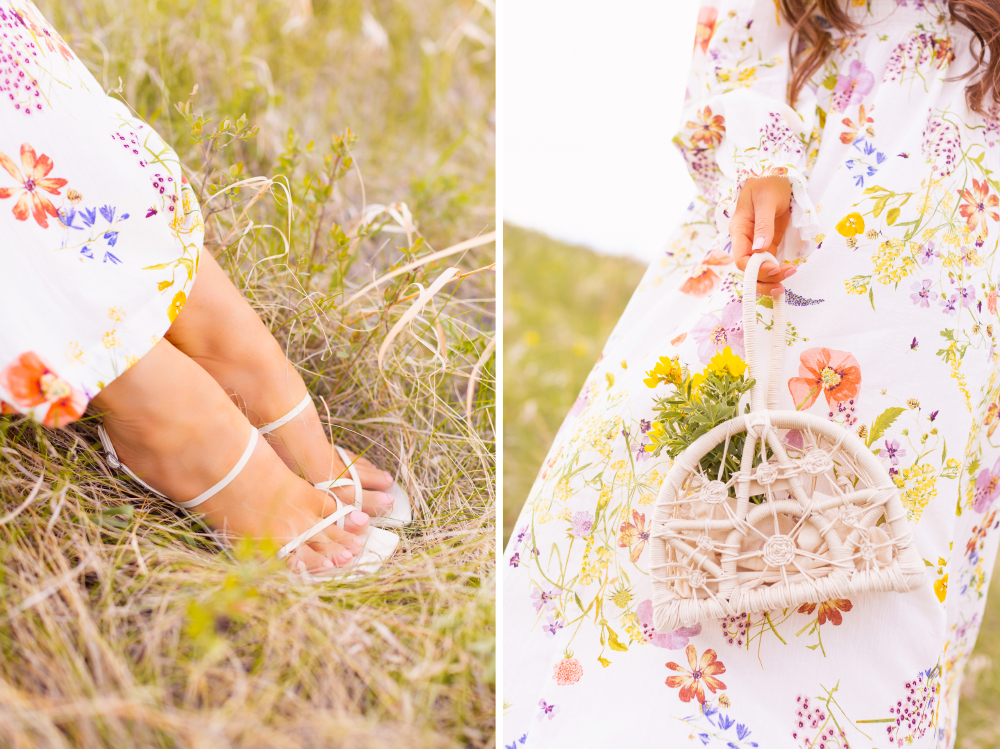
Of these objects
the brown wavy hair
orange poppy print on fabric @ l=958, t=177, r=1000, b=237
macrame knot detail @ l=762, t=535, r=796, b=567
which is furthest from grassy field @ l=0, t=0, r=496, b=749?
orange poppy print on fabric @ l=958, t=177, r=1000, b=237

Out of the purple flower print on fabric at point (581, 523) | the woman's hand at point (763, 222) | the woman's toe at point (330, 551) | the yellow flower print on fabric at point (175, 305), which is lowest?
the woman's toe at point (330, 551)

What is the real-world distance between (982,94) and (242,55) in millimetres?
1724

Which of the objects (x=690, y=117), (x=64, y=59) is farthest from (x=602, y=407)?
(x=64, y=59)

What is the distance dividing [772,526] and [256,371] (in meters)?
0.82

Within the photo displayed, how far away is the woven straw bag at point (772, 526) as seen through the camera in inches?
31.0

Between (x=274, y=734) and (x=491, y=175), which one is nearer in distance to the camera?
(x=274, y=734)

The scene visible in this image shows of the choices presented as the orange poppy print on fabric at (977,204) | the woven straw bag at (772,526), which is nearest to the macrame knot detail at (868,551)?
the woven straw bag at (772,526)

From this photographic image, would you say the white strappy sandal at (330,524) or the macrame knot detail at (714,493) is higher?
the macrame knot detail at (714,493)

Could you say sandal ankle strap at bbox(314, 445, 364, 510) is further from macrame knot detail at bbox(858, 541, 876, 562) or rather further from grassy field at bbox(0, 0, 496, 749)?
macrame knot detail at bbox(858, 541, 876, 562)

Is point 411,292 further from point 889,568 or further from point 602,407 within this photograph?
point 889,568

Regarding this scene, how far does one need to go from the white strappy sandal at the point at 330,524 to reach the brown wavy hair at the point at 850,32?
39.3 inches

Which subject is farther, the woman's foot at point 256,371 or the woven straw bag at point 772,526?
the woman's foot at point 256,371

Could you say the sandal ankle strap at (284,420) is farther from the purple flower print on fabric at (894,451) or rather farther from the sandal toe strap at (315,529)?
the purple flower print on fabric at (894,451)

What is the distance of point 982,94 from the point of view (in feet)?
3.41
